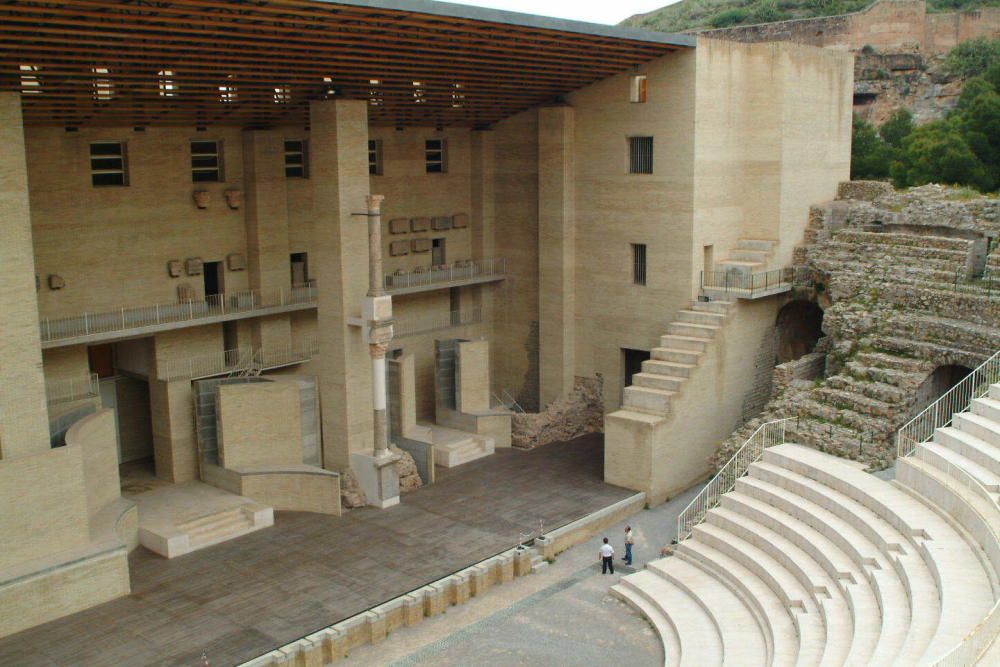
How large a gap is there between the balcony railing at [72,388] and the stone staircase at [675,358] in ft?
40.5

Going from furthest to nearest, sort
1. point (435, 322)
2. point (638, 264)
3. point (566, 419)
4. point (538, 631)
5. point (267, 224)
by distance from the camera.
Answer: point (435, 322), point (566, 419), point (638, 264), point (267, 224), point (538, 631)

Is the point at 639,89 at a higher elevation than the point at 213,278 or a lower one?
higher

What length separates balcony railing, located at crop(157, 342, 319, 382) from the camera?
2538 centimetres

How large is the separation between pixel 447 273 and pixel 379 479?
7.80 meters

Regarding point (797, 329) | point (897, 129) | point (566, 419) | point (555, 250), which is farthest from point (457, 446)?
point (897, 129)

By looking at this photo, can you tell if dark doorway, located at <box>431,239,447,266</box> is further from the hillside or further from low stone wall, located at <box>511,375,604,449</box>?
the hillside

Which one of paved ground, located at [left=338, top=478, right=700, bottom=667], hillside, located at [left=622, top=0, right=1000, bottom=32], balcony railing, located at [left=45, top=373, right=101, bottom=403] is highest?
hillside, located at [left=622, top=0, right=1000, bottom=32]

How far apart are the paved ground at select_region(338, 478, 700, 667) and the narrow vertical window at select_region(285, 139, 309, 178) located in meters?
12.6

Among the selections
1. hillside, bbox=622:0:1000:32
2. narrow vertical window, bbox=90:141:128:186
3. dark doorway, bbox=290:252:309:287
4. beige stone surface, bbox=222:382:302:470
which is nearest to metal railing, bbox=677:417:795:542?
beige stone surface, bbox=222:382:302:470

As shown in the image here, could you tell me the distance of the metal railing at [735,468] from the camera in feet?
75.8

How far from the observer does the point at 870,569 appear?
1761 cm

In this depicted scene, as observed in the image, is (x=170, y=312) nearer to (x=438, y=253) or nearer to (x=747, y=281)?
(x=438, y=253)

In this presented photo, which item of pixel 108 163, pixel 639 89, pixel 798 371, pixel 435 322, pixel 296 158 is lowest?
pixel 798 371

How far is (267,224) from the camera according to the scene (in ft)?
89.5
